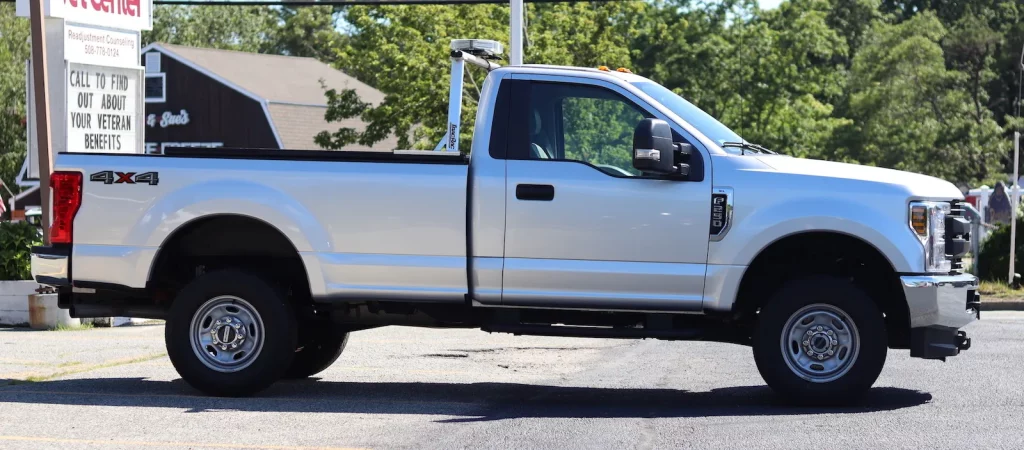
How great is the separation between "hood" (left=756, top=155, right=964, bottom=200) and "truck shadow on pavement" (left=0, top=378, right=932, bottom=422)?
1337 millimetres

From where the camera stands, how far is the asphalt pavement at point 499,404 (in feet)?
23.7

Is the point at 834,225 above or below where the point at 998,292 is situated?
above

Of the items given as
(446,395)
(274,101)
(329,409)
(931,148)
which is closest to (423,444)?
(329,409)

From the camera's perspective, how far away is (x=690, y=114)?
8.85 meters

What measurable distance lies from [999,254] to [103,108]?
13190 millimetres

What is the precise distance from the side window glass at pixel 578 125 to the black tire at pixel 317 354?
2.21 metres

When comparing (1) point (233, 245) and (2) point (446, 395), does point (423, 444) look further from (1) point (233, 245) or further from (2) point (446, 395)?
(1) point (233, 245)

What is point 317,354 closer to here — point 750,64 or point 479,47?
point 479,47

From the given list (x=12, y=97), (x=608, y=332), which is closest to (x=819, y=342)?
(x=608, y=332)

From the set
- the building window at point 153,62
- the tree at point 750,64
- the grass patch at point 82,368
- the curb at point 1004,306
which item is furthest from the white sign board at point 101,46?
the building window at point 153,62

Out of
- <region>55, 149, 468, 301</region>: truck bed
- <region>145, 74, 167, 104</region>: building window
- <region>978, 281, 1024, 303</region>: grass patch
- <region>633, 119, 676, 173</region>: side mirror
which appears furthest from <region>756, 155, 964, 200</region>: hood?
<region>145, 74, 167, 104</region>: building window

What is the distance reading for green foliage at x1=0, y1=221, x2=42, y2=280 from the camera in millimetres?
14203

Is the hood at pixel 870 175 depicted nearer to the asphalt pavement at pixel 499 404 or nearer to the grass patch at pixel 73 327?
the asphalt pavement at pixel 499 404

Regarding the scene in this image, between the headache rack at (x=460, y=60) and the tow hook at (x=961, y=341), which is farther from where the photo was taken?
the headache rack at (x=460, y=60)
